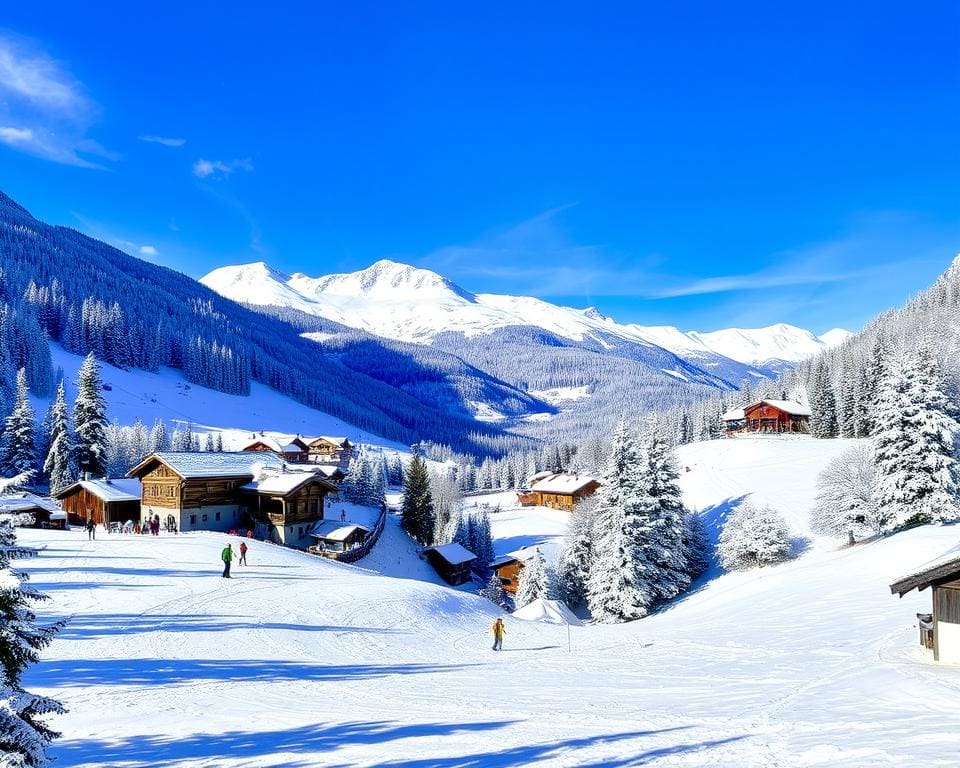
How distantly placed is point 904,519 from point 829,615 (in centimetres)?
1942

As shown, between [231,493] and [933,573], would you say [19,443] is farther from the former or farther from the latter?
[933,573]

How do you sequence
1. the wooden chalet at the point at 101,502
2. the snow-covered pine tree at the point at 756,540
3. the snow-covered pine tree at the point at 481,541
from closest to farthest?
the snow-covered pine tree at the point at 756,540 < the wooden chalet at the point at 101,502 < the snow-covered pine tree at the point at 481,541

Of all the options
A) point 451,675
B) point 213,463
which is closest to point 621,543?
point 451,675

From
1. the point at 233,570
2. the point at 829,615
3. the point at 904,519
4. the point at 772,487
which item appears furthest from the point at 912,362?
the point at 233,570

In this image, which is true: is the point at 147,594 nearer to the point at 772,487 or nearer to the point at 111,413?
the point at 772,487

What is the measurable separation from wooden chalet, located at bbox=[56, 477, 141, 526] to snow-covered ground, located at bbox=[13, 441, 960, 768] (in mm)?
17512

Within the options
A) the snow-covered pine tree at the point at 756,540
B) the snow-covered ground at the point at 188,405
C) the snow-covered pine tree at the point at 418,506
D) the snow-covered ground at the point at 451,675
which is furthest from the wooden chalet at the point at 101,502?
the snow-covered ground at the point at 188,405

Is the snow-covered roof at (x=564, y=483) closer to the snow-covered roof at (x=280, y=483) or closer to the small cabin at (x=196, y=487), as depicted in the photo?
the snow-covered roof at (x=280, y=483)

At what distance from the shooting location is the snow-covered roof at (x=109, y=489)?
49.6 m

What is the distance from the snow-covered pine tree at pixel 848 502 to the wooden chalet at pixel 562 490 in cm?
3952

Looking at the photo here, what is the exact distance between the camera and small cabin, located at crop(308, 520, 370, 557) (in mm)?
50228

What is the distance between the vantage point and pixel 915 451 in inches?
1544

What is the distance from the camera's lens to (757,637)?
23094mm

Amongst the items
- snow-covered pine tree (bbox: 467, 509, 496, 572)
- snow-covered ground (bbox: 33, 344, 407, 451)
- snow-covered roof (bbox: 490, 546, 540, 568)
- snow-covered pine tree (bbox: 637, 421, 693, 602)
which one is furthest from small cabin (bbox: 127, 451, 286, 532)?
snow-covered ground (bbox: 33, 344, 407, 451)
